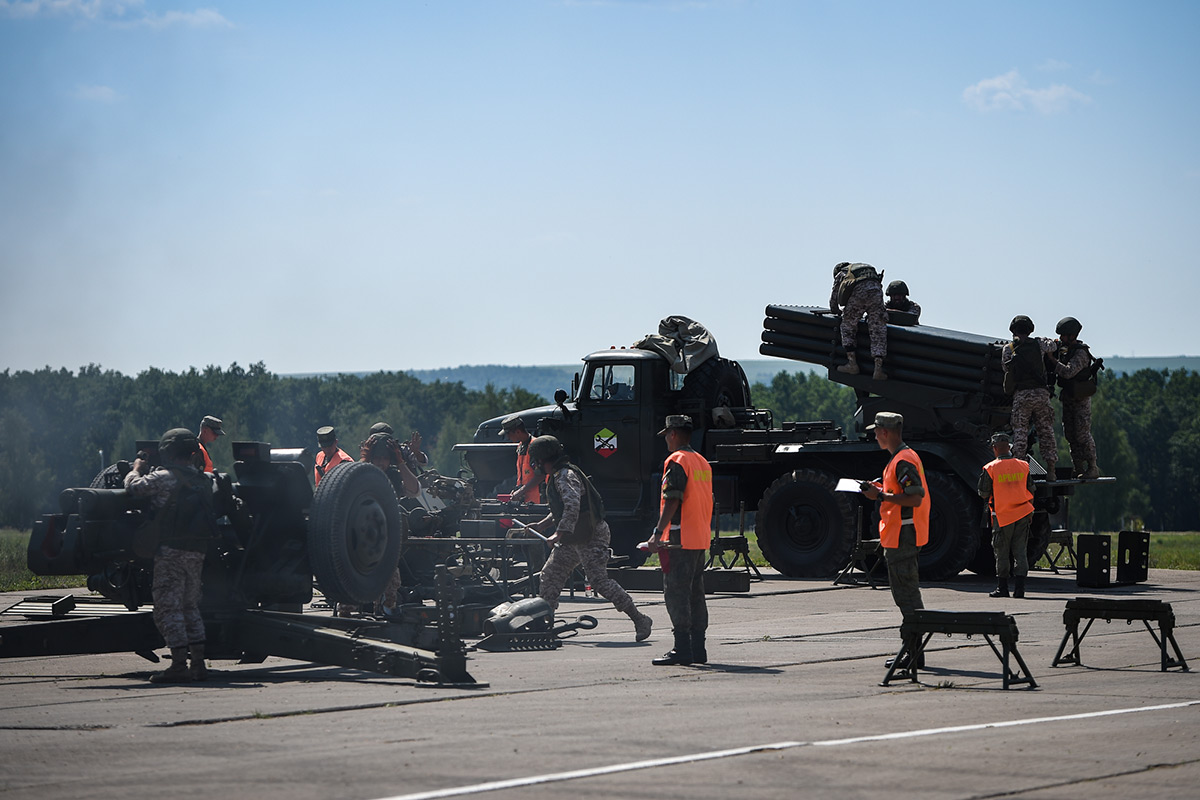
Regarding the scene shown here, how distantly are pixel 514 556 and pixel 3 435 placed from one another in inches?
4178

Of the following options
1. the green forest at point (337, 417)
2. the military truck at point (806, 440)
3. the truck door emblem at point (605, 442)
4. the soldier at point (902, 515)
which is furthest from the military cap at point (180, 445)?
the green forest at point (337, 417)

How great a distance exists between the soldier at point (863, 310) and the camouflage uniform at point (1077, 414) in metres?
2.25

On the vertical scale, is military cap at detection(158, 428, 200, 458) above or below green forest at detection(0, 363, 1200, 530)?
below

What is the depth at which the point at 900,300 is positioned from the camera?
21250 mm

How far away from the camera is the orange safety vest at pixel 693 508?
11602 millimetres

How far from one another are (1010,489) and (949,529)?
2.27 metres

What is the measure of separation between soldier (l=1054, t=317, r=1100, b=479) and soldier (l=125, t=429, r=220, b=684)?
12.5 meters

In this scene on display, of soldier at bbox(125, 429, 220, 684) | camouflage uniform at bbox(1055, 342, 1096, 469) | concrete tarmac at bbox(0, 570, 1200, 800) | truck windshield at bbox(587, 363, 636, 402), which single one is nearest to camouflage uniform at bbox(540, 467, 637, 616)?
A: concrete tarmac at bbox(0, 570, 1200, 800)

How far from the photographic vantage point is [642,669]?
11.4 m

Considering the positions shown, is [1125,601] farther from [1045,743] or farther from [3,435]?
[3,435]

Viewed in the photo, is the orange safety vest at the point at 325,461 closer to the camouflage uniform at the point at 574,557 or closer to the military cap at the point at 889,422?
the camouflage uniform at the point at 574,557

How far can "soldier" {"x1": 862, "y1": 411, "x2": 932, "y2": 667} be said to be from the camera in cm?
1108

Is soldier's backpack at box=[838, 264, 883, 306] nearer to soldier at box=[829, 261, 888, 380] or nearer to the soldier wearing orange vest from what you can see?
soldier at box=[829, 261, 888, 380]

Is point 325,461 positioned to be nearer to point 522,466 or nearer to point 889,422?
point 522,466
